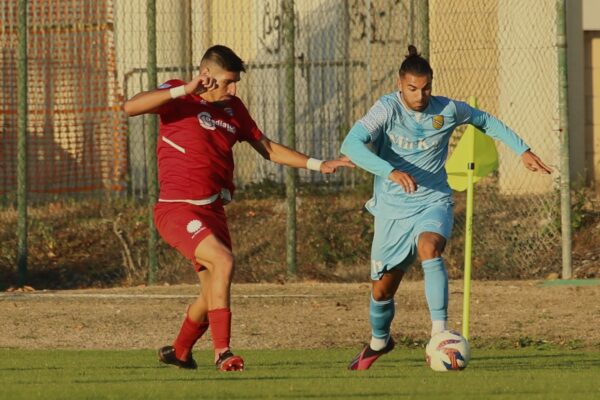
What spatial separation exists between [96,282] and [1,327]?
11.9 feet

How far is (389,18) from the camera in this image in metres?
19.6

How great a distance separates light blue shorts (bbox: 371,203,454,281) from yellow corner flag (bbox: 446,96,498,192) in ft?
4.48

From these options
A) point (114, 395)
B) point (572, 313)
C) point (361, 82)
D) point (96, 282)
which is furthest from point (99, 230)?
point (114, 395)

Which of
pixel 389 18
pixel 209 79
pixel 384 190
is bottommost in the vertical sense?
pixel 384 190

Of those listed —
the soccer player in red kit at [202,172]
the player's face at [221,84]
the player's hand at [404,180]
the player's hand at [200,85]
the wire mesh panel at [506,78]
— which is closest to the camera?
the player's hand at [404,180]

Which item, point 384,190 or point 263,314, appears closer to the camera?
point 384,190

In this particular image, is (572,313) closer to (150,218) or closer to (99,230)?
(150,218)

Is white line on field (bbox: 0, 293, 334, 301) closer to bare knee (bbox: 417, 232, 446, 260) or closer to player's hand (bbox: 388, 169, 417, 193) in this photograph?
bare knee (bbox: 417, 232, 446, 260)

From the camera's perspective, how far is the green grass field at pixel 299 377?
27.2 ft

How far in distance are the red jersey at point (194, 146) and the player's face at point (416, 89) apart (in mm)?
1157

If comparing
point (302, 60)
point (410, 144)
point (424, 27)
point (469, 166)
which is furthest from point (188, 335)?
point (302, 60)

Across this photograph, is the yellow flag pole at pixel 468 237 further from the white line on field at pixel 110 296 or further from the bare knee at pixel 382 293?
the white line on field at pixel 110 296

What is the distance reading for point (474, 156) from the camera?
11.8m

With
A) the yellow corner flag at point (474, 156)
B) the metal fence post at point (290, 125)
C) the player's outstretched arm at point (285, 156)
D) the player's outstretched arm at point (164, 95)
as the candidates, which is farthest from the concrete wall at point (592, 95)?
the player's outstretched arm at point (164, 95)
